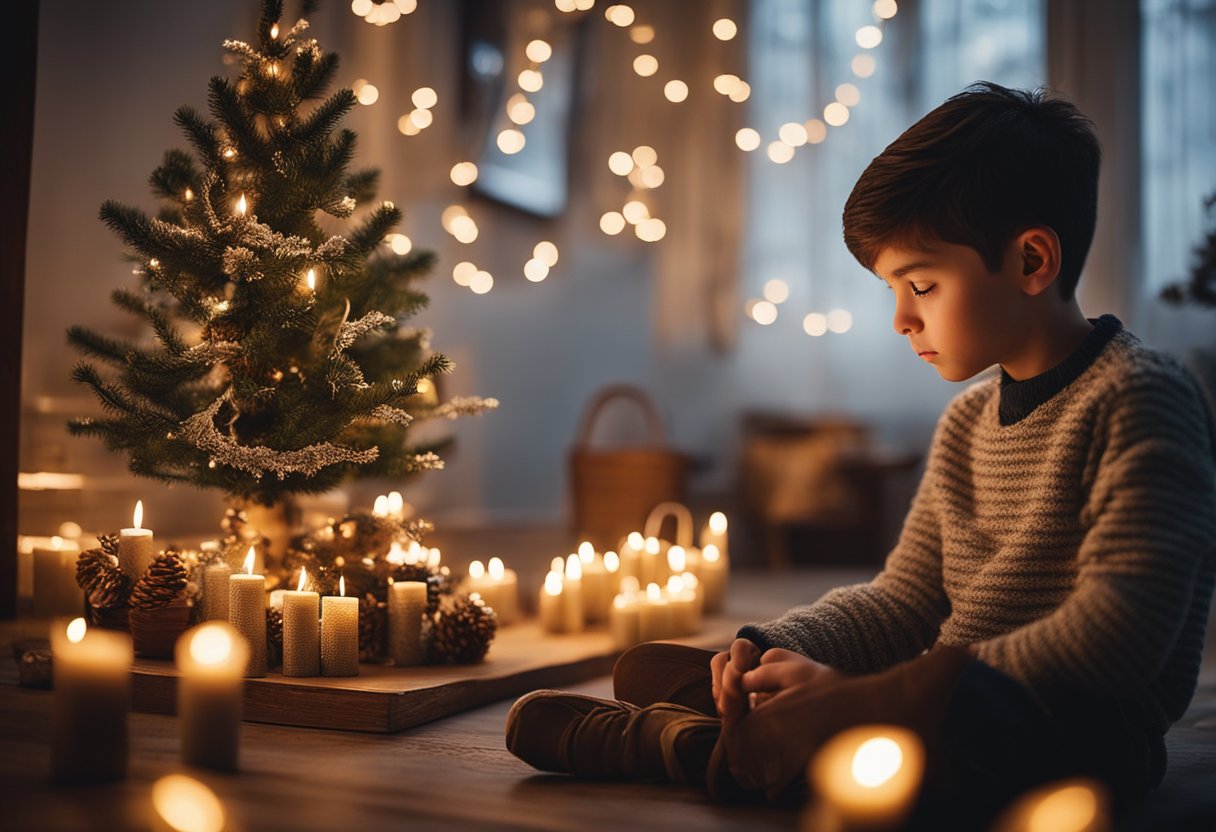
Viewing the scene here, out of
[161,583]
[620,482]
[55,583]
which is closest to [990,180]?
[161,583]

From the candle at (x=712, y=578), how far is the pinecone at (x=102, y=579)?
1.24 m

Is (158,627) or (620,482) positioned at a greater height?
(620,482)

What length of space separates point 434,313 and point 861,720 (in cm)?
303

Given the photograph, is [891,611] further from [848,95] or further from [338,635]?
[848,95]

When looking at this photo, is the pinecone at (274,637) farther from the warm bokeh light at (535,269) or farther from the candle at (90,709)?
the warm bokeh light at (535,269)

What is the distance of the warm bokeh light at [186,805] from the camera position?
1.00 meters

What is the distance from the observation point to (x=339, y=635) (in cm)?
160

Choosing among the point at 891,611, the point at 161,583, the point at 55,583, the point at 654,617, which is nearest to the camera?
the point at 891,611

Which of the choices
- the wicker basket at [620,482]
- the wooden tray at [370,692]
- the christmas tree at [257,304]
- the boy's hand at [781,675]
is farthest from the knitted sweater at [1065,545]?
the wicker basket at [620,482]

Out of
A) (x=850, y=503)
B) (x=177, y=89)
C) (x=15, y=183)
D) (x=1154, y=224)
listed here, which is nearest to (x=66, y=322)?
(x=15, y=183)

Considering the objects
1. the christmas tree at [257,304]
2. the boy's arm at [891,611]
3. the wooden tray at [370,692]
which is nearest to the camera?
the boy's arm at [891,611]

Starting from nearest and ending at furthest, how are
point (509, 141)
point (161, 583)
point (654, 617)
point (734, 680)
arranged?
point (734, 680) → point (161, 583) → point (654, 617) → point (509, 141)

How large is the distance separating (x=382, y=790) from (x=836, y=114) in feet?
11.4

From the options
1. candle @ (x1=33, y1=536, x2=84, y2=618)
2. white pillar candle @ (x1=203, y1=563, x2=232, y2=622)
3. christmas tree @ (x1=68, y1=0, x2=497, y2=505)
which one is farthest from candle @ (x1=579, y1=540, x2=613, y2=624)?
candle @ (x1=33, y1=536, x2=84, y2=618)
